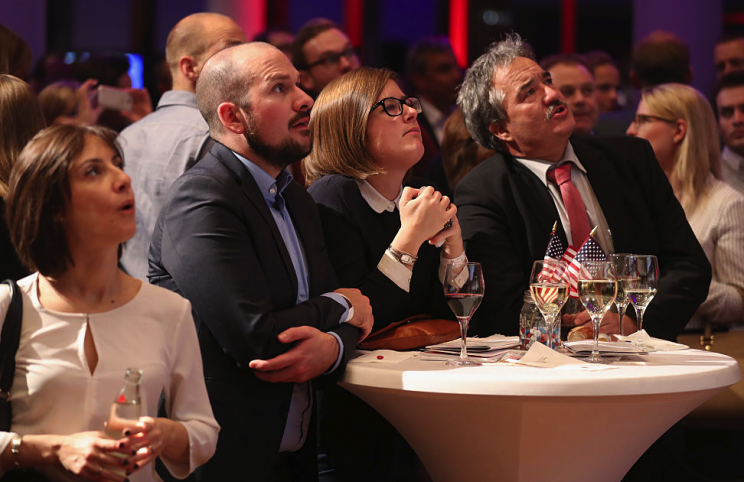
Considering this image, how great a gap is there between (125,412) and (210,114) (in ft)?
4.17

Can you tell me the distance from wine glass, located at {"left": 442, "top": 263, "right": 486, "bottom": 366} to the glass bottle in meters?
0.98

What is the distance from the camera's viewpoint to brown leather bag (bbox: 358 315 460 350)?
9.02ft

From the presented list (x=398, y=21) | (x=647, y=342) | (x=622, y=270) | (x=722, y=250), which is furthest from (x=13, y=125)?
(x=398, y=21)

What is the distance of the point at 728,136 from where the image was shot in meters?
5.17

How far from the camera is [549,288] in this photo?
99.3 inches

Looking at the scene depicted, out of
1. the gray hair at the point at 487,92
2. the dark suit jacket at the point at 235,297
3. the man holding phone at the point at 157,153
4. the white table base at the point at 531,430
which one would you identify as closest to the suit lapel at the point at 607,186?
the gray hair at the point at 487,92

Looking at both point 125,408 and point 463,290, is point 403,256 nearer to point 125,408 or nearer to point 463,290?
point 463,290

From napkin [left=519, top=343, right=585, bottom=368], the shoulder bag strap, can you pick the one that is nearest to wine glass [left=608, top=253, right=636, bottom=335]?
napkin [left=519, top=343, right=585, bottom=368]

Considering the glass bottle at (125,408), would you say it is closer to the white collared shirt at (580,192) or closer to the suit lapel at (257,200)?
the suit lapel at (257,200)

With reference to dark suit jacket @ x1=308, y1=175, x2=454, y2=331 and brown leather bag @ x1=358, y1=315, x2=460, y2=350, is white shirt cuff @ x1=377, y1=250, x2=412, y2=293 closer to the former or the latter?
dark suit jacket @ x1=308, y1=175, x2=454, y2=331

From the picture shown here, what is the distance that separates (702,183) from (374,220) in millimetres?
1852

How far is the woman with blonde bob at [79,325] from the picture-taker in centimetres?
189

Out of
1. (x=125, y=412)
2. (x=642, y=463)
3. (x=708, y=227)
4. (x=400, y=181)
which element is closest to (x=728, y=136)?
(x=708, y=227)

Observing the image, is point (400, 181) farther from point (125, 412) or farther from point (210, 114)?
point (125, 412)
